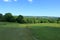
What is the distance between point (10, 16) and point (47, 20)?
1536 cm

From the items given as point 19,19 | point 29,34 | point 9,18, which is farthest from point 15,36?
point 9,18

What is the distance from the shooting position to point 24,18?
200 feet

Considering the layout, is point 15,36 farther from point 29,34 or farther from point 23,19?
point 23,19

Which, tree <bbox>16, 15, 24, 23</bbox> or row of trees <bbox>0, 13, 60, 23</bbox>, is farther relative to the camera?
tree <bbox>16, 15, 24, 23</bbox>

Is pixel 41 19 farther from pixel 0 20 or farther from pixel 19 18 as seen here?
pixel 0 20

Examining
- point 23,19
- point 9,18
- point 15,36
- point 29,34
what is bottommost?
point 23,19

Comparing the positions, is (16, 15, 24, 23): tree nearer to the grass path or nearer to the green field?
the green field

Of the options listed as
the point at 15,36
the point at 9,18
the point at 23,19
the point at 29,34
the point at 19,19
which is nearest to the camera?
the point at 15,36

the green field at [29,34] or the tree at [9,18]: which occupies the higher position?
the green field at [29,34]

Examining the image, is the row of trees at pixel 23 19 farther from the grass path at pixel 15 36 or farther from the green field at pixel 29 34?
the grass path at pixel 15 36

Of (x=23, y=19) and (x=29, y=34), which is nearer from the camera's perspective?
(x=29, y=34)

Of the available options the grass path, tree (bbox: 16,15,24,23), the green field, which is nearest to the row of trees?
tree (bbox: 16,15,24,23)

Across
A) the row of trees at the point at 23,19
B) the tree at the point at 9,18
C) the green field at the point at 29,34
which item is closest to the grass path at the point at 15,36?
the green field at the point at 29,34

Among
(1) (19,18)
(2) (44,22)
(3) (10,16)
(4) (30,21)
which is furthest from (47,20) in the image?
(3) (10,16)
